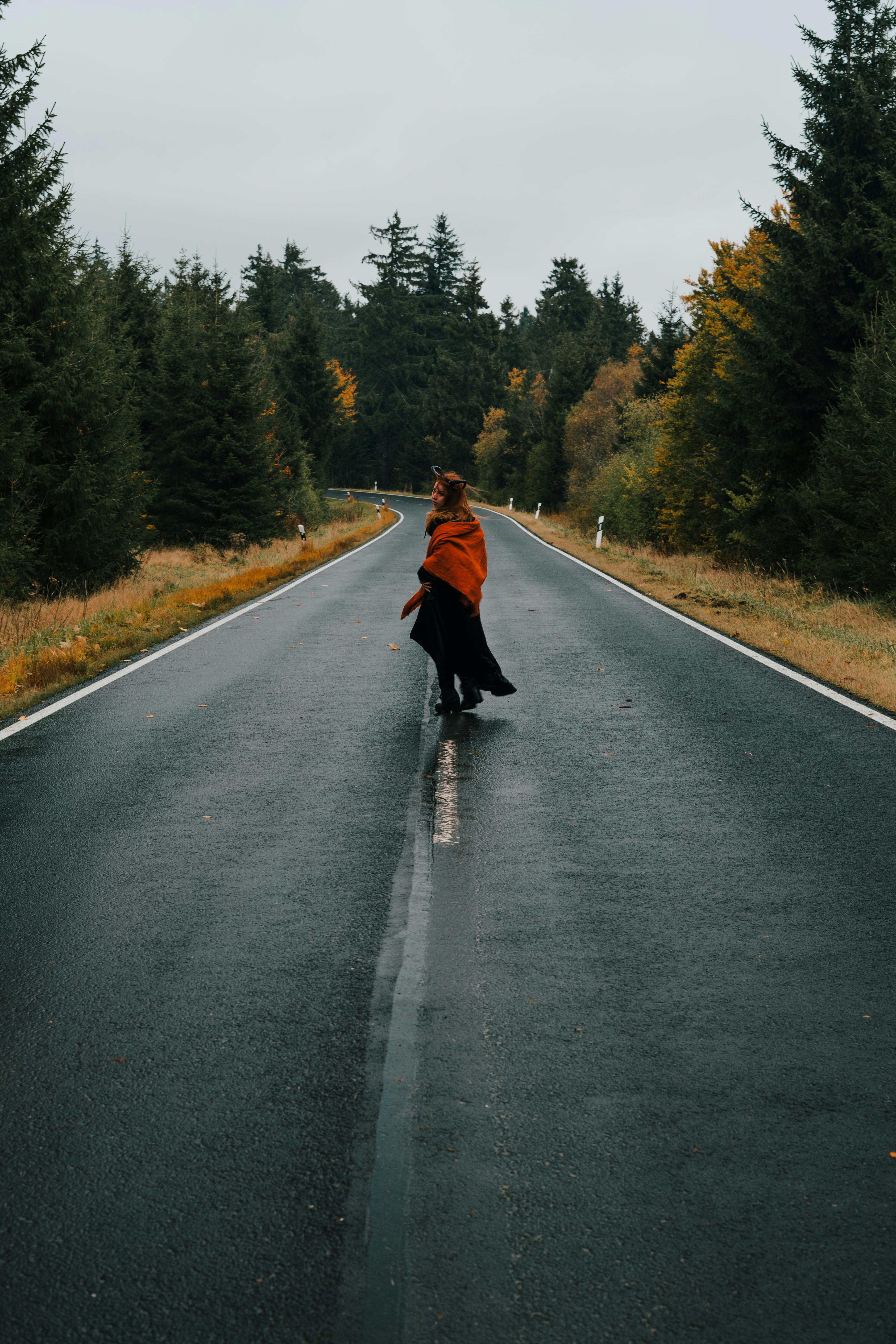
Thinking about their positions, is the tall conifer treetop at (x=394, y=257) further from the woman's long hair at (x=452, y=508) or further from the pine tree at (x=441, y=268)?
the woman's long hair at (x=452, y=508)

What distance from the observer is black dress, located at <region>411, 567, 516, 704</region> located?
29.9 ft

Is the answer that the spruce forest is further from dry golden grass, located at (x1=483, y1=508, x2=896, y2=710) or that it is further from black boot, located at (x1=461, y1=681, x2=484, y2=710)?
black boot, located at (x1=461, y1=681, x2=484, y2=710)

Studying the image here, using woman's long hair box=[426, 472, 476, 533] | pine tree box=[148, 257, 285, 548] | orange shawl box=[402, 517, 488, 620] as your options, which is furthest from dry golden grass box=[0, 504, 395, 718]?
woman's long hair box=[426, 472, 476, 533]

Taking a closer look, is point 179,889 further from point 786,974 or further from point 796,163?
point 796,163

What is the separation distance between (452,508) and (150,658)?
4989 mm

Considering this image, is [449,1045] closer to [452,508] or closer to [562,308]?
[452,508]

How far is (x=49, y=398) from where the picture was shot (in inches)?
736

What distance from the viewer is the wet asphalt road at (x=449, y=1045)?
2.43 m

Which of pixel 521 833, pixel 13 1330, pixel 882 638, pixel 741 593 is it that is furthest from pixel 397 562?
pixel 13 1330

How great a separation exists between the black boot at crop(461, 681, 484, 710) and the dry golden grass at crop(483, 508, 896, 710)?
346cm

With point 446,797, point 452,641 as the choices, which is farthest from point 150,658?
point 446,797

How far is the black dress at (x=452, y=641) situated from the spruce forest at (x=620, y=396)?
9.19 meters

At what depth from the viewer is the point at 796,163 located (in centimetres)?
2239

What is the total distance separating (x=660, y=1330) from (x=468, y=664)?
23.4ft
